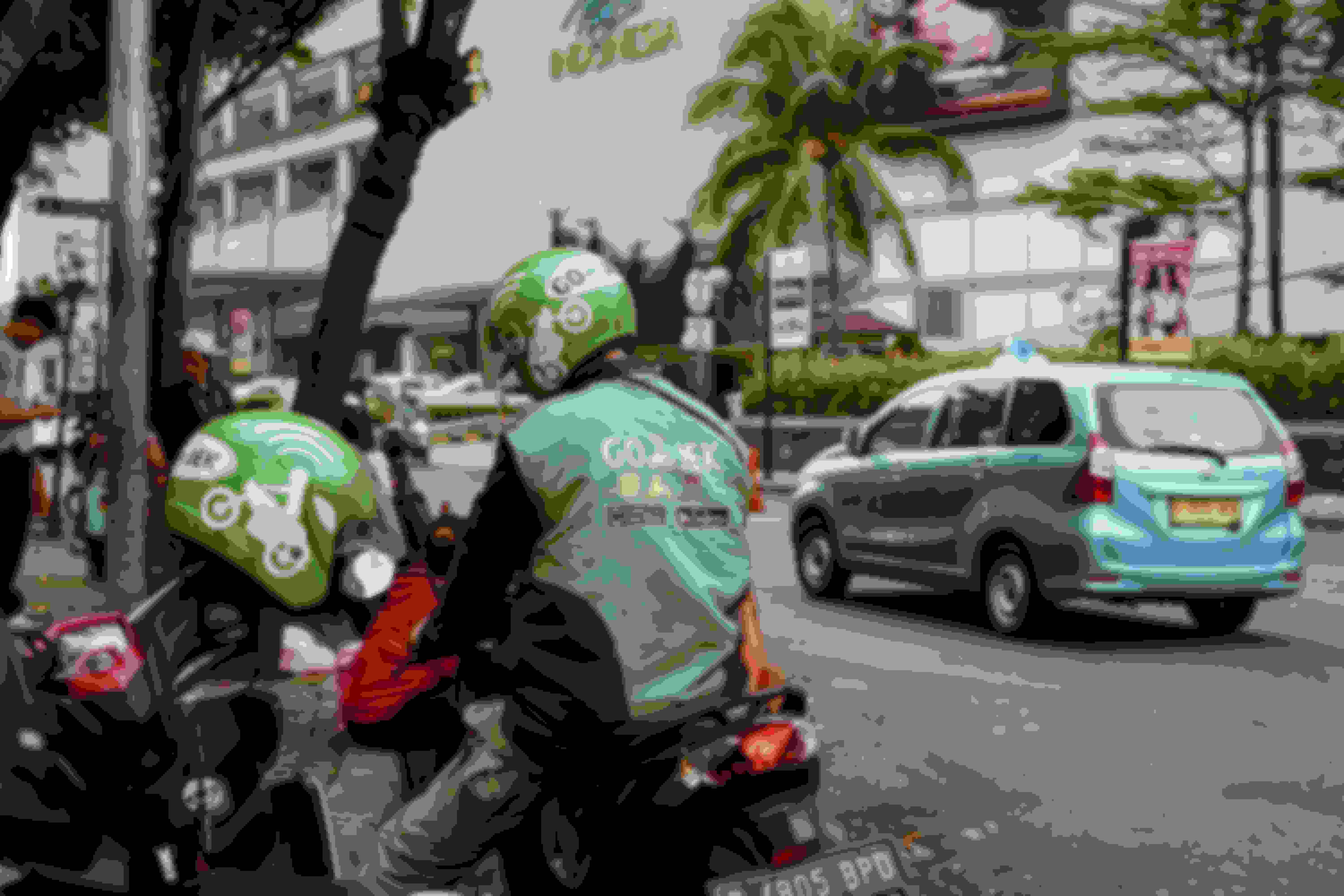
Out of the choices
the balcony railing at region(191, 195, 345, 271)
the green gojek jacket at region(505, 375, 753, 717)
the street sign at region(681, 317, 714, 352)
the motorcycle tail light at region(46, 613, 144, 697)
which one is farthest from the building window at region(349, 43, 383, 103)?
the green gojek jacket at region(505, 375, 753, 717)

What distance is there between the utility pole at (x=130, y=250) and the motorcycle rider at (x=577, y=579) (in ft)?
16.4

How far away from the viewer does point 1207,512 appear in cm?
986

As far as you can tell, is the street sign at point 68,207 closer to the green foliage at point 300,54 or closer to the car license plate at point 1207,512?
the green foliage at point 300,54

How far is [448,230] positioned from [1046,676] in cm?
6066

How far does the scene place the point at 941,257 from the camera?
51.8 m

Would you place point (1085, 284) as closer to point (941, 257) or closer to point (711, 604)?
point (941, 257)

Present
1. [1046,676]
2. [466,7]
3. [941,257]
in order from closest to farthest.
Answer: [466,7] → [1046,676] → [941,257]

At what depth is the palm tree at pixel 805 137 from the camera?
42.2 m

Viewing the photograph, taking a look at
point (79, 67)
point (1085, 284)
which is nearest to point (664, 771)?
point (79, 67)

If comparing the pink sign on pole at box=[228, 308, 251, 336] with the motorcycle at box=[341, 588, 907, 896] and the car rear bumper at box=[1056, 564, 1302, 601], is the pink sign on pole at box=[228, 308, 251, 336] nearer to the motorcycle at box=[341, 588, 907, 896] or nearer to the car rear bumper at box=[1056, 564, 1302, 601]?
the car rear bumper at box=[1056, 564, 1302, 601]

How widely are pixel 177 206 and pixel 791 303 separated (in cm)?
2026

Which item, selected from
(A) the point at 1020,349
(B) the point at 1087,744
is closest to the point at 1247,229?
(A) the point at 1020,349

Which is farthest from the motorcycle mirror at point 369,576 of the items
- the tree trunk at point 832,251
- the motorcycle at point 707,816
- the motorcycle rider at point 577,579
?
the tree trunk at point 832,251

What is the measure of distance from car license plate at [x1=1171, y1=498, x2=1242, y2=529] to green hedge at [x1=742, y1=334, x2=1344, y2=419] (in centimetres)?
1389
